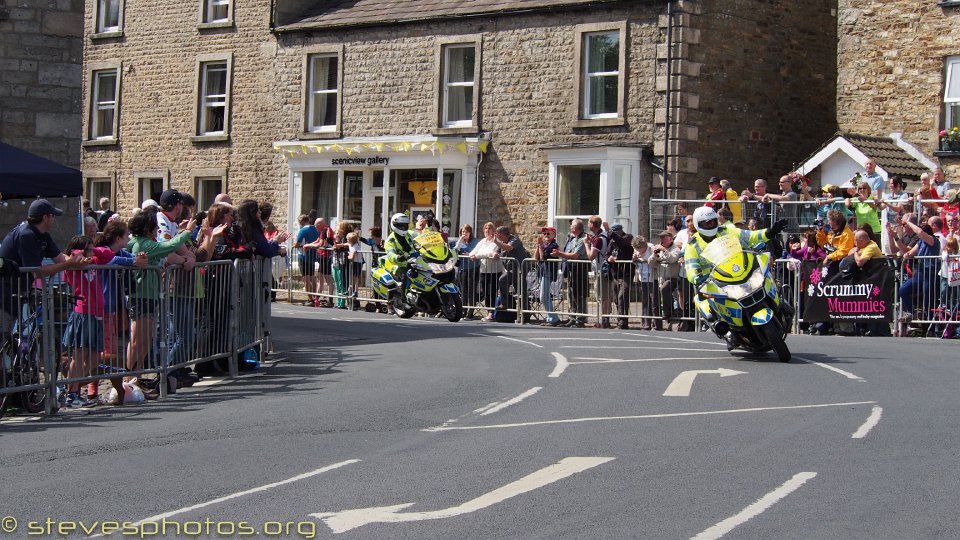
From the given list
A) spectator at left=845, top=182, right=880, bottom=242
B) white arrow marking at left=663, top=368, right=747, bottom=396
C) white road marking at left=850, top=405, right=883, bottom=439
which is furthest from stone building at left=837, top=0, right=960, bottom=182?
white road marking at left=850, top=405, right=883, bottom=439

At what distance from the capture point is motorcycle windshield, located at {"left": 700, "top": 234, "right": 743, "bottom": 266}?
16.3m

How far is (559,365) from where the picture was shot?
1609cm

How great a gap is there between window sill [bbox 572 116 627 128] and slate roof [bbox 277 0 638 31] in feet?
8.70

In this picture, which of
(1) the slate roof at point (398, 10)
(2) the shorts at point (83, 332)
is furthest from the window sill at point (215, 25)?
(2) the shorts at point (83, 332)

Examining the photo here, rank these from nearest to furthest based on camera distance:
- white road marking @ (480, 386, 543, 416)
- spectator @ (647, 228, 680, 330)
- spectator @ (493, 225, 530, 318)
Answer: white road marking @ (480, 386, 543, 416), spectator @ (647, 228, 680, 330), spectator @ (493, 225, 530, 318)

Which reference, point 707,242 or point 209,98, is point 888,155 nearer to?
point 707,242

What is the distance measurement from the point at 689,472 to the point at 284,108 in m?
29.5

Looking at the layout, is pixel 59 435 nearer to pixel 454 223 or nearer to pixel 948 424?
pixel 948 424

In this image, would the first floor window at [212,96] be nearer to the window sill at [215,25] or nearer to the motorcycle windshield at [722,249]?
the window sill at [215,25]

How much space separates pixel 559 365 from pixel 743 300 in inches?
90.4

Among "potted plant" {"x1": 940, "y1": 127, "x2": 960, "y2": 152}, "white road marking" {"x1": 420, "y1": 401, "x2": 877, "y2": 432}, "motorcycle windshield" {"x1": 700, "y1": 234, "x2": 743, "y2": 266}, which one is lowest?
"white road marking" {"x1": 420, "y1": 401, "x2": 877, "y2": 432}

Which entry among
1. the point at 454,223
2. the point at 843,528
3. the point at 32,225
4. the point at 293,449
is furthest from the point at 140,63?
the point at 843,528

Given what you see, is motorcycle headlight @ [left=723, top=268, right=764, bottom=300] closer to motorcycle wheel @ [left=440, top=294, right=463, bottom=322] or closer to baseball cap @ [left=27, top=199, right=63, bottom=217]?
baseball cap @ [left=27, top=199, right=63, bottom=217]

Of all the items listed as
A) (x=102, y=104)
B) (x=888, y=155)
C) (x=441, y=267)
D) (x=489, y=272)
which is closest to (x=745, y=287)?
(x=441, y=267)
